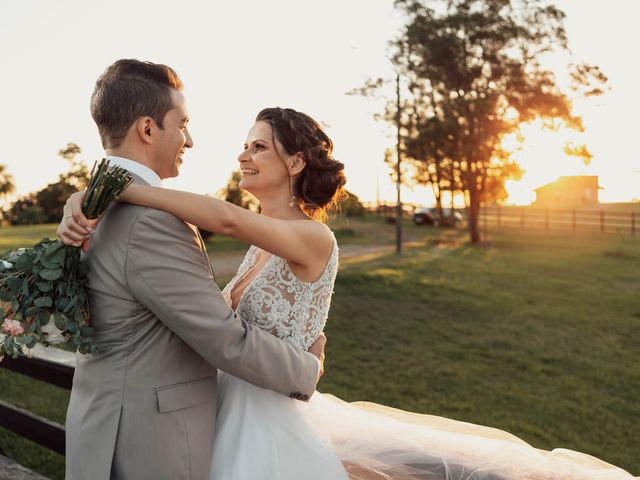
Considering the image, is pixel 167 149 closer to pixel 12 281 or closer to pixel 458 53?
pixel 12 281

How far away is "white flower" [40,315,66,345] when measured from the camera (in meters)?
2.28

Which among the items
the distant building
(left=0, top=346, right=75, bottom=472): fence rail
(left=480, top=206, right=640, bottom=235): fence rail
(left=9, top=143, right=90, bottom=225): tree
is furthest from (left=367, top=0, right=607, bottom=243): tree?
the distant building

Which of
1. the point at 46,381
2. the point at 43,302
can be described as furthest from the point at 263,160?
the point at 46,381

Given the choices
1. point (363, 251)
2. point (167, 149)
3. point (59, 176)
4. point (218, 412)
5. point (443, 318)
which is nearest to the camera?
point (167, 149)

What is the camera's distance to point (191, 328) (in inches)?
88.0

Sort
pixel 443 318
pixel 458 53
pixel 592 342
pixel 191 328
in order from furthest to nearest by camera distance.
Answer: pixel 458 53 < pixel 443 318 < pixel 592 342 < pixel 191 328

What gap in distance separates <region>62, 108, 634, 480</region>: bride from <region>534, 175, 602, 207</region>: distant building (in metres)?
72.8

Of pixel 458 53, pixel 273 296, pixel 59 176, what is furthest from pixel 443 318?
pixel 59 176

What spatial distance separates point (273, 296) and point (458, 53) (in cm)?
3067

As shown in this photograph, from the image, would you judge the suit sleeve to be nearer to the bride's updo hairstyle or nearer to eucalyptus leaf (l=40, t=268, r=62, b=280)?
eucalyptus leaf (l=40, t=268, r=62, b=280)

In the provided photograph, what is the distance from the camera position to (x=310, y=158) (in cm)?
329

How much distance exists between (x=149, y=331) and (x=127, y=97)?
2.55 feet

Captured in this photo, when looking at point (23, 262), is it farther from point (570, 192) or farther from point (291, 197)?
point (570, 192)

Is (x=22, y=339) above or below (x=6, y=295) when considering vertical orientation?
below
